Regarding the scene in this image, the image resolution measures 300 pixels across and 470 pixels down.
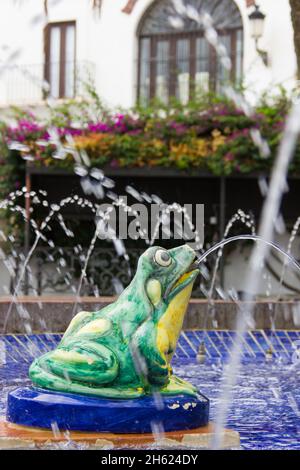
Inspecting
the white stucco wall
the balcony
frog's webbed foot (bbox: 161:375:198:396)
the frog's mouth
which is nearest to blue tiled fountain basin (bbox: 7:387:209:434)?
frog's webbed foot (bbox: 161:375:198:396)

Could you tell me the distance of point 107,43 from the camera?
1923 centimetres

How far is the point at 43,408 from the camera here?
4.19 metres

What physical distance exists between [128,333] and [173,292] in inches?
11.6

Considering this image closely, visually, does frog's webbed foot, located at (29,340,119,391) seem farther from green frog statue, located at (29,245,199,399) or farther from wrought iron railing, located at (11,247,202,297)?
wrought iron railing, located at (11,247,202,297)

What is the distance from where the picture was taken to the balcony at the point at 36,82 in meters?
19.3

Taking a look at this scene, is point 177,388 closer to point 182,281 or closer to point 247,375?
point 182,281

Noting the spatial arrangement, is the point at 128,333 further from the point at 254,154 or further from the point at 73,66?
the point at 73,66

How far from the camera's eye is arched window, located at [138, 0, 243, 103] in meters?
18.1

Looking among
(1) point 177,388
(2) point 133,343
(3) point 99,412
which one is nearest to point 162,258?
(2) point 133,343

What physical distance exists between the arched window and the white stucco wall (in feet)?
0.65

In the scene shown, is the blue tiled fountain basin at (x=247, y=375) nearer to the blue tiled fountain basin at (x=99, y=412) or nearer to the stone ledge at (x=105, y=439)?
the stone ledge at (x=105, y=439)

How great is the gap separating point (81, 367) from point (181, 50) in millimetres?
15218

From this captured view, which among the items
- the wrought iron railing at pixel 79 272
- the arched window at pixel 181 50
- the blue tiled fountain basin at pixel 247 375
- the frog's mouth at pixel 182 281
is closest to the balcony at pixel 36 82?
the arched window at pixel 181 50
